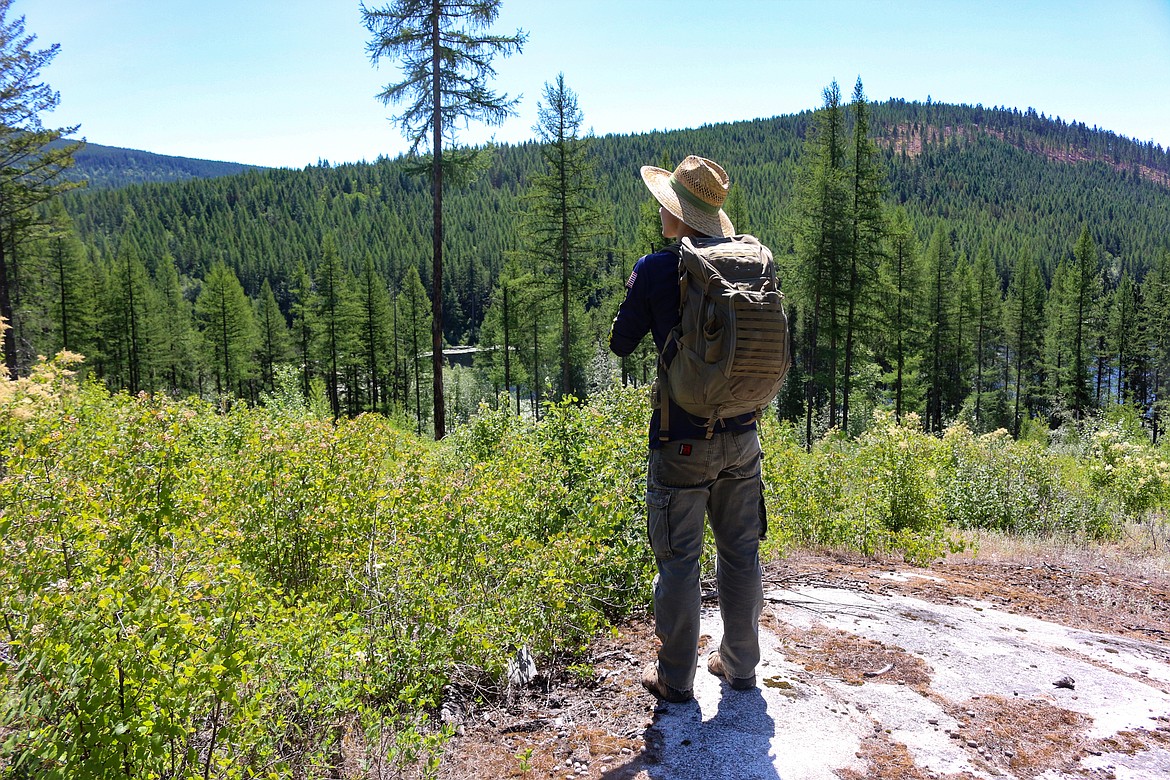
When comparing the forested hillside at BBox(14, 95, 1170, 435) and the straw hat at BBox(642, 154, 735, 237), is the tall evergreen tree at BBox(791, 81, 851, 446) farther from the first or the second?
the straw hat at BBox(642, 154, 735, 237)

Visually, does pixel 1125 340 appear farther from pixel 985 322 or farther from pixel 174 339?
pixel 174 339

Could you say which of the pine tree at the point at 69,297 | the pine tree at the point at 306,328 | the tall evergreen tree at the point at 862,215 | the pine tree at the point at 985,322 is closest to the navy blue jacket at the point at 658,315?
the tall evergreen tree at the point at 862,215

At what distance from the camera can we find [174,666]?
2236mm

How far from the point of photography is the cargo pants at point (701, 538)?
3.00 metres

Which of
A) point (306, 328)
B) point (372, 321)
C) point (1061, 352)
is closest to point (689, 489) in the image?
point (372, 321)

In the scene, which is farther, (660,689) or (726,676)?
(726,676)

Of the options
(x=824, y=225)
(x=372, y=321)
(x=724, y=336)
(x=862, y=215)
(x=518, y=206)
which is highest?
(x=518, y=206)

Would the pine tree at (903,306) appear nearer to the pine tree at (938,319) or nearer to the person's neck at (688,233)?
the pine tree at (938,319)

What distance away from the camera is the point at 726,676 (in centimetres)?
333

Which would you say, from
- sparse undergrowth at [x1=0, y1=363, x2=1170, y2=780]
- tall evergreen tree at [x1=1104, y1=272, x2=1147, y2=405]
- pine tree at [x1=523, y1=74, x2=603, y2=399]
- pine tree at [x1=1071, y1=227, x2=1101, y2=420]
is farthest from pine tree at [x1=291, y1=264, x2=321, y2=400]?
tall evergreen tree at [x1=1104, y1=272, x2=1147, y2=405]

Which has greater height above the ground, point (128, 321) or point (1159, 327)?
point (1159, 327)

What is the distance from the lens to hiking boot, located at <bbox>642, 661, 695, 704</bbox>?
316 centimetres

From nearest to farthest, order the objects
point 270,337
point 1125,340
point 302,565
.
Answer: point 302,565, point 270,337, point 1125,340

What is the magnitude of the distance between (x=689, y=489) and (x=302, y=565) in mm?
3102
